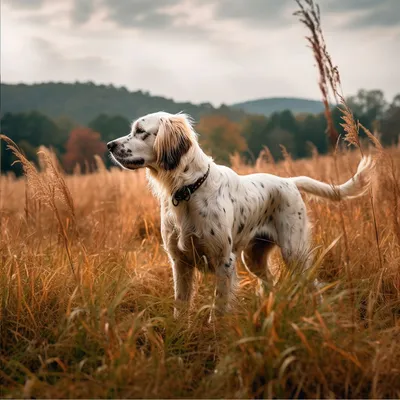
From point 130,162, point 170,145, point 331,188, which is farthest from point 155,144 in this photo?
point 331,188

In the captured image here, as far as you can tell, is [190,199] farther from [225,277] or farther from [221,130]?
[221,130]

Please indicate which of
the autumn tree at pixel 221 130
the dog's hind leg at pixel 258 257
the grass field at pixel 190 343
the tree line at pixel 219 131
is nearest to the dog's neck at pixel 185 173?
the grass field at pixel 190 343

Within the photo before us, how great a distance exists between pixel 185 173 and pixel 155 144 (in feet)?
1.01

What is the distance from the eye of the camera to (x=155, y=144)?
3.49 m

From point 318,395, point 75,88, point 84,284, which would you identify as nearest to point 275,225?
point 84,284

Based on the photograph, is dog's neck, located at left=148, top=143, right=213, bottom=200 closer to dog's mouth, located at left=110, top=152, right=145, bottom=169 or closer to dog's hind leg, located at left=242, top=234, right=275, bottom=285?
dog's mouth, located at left=110, top=152, right=145, bottom=169

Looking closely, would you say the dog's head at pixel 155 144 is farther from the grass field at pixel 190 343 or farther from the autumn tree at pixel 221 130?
the autumn tree at pixel 221 130

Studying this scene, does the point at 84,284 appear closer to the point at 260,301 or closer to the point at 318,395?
the point at 260,301

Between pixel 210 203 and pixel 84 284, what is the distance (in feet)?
3.49

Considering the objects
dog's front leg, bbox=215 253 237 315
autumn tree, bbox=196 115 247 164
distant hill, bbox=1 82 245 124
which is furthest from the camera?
distant hill, bbox=1 82 245 124

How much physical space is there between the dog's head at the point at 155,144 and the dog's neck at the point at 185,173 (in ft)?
0.13

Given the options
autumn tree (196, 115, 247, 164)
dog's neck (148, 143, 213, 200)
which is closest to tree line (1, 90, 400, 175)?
autumn tree (196, 115, 247, 164)

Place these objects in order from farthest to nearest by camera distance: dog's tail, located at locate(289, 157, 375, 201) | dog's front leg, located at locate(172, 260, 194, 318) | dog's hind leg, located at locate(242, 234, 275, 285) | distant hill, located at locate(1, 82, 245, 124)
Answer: distant hill, located at locate(1, 82, 245, 124), dog's hind leg, located at locate(242, 234, 275, 285), dog's tail, located at locate(289, 157, 375, 201), dog's front leg, located at locate(172, 260, 194, 318)

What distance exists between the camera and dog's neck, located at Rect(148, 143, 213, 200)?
11.5 ft
